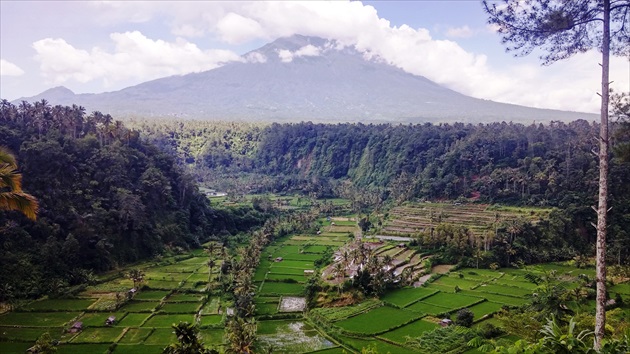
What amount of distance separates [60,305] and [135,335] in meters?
5.88

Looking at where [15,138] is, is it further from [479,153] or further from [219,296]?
[479,153]

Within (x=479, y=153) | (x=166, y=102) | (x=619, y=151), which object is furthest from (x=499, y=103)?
(x=619, y=151)

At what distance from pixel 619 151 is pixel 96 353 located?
19.1 metres

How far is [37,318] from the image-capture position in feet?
74.4

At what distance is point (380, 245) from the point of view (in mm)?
36562

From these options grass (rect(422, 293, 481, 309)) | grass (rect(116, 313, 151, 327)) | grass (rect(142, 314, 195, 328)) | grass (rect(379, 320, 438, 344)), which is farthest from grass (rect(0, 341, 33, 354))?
grass (rect(422, 293, 481, 309))

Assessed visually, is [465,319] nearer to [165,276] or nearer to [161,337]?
[161,337]

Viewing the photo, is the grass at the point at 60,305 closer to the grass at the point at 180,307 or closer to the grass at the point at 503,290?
the grass at the point at 180,307

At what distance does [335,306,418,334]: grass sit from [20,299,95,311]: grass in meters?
12.8

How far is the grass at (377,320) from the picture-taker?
73.9 feet

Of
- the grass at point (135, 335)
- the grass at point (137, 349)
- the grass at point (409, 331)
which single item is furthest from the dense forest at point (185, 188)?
the grass at point (409, 331)

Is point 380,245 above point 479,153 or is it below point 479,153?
below

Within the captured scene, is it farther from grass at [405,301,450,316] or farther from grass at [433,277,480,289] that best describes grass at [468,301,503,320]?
grass at [433,277,480,289]

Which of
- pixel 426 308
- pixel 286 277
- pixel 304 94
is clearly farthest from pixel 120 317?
pixel 304 94
